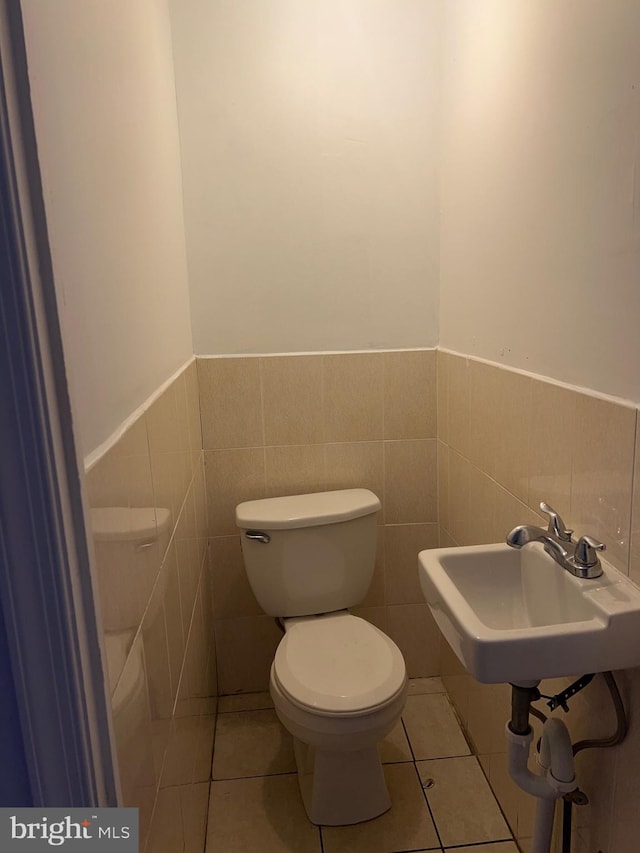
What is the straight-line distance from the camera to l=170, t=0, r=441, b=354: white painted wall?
6.05ft

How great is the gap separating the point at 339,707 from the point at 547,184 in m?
1.29

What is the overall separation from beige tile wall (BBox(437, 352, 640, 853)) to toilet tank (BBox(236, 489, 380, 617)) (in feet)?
1.11

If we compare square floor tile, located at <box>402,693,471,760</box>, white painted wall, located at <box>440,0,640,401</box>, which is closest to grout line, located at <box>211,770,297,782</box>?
square floor tile, located at <box>402,693,471,760</box>

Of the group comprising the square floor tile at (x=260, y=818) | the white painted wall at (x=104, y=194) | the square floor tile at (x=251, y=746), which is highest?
the white painted wall at (x=104, y=194)

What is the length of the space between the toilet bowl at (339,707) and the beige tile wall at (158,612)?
10.5 inches

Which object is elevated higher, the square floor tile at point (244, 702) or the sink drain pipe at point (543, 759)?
the sink drain pipe at point (543, 759)

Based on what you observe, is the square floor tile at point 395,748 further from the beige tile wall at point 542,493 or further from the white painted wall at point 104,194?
the white painted wall at point 104,194

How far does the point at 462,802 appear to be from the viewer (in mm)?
1674

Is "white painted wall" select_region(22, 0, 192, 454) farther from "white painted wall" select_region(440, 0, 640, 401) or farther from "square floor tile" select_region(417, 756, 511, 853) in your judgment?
"square floor tile" select_region(417, 756, 511, 853)

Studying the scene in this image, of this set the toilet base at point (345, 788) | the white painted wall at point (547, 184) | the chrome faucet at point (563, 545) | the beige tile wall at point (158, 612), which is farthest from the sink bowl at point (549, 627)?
the toilet base at point (345, 788)

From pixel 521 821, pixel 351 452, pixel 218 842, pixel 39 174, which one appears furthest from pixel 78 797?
pixel 351 452

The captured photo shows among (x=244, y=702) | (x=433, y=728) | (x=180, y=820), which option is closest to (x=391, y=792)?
(x=433, y=728)

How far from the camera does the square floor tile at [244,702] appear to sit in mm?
2119

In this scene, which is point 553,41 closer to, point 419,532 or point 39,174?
point 39,174
